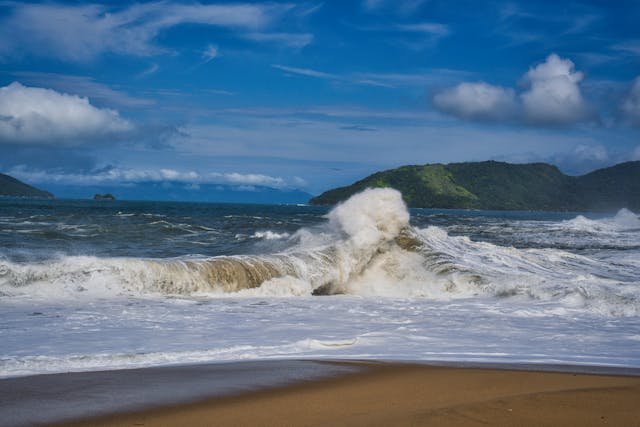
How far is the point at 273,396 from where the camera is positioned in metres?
5.11

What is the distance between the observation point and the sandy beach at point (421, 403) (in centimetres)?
436

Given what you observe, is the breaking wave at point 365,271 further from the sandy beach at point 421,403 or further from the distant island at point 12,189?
the distant island at point 12,189

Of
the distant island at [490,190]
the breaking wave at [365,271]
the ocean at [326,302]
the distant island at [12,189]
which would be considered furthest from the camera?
the distant island at [12,189]

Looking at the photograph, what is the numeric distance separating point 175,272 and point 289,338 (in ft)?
19.3

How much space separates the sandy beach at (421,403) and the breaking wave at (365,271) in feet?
21.0

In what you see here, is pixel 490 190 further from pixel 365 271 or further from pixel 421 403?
pixel 421 403

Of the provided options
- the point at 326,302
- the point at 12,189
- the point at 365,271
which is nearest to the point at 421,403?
the point at 326,302

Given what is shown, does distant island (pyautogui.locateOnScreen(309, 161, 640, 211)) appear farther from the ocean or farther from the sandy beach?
the sandy beach

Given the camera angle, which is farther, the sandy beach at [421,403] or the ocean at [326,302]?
the ocean at [326,302]

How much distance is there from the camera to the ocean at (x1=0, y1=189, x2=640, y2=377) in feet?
23.6

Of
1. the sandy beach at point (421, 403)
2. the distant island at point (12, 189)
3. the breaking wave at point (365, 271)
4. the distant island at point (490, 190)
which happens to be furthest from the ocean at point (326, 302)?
the distant island at point (12, 189)

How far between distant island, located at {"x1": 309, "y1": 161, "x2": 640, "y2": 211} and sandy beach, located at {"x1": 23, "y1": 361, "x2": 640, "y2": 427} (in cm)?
15458

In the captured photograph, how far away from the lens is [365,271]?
54.6 ft

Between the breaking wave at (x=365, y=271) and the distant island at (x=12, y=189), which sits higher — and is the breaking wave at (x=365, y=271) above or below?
below
